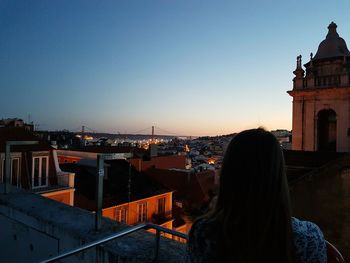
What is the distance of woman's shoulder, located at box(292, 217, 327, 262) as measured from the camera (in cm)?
148

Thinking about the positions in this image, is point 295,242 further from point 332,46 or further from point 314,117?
point 332,46

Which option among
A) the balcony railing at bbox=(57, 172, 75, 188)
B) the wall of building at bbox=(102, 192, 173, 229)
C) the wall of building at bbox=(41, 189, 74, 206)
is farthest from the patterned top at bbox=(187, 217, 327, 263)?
the wall of building at bbox=(102, 192, 173, 229)

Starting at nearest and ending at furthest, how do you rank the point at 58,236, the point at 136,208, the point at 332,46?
the point at 58,236 → the point at 332,46 → the point at 136,208

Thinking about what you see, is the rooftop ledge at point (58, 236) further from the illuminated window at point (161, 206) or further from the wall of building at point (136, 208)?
the illuminated window at point (161, 206)

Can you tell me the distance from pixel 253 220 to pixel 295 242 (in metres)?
0.20

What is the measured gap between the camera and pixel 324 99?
16062mm

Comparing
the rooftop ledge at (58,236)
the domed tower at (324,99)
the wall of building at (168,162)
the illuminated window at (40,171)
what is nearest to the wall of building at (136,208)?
the illuminated window at (40,171)

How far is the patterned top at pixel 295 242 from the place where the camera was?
148 cm

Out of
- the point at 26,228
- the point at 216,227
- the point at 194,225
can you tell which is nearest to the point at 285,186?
the point at 216,227

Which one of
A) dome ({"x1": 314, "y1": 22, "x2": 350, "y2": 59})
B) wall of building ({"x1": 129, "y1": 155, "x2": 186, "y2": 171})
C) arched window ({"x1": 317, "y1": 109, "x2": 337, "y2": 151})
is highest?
dome ({"x1": 314, "y1": 22, "x2": 350, "y2": 59})

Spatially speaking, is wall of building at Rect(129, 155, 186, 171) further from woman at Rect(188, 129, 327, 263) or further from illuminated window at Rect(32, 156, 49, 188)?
woman at Rect(188, 129, 327, 263)

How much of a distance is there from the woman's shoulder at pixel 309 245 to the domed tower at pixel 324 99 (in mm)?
15562

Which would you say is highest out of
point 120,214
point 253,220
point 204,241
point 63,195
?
point 253,220

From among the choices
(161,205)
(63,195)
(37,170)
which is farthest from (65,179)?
(161,205)
